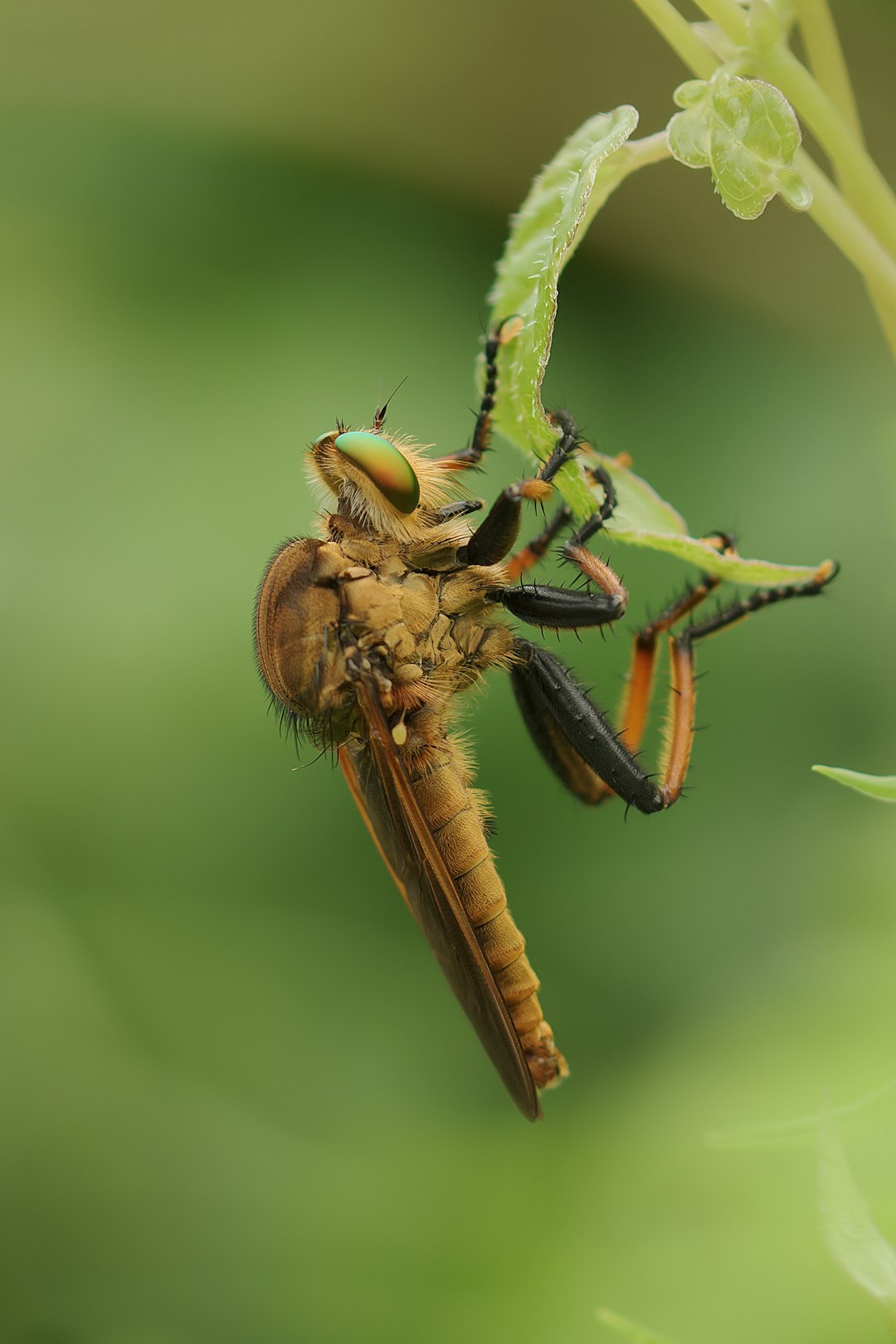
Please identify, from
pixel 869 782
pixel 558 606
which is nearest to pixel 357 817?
pixel 558 606

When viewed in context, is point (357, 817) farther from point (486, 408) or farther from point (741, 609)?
point (486, 408)

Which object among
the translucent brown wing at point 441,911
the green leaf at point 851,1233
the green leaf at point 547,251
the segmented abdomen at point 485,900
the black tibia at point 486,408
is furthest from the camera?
the segmented abdomen at point 485,900

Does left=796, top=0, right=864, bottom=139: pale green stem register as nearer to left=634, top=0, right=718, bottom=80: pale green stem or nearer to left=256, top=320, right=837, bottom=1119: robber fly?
left=634, top=0, right=718, bottom=80: pale green stem

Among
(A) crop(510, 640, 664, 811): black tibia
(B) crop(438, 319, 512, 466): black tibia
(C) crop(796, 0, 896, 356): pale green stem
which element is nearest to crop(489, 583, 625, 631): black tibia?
(A) crop(510, 640, 664, 811): black tibia

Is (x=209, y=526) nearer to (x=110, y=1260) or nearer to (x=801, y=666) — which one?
(x=801, y=666)

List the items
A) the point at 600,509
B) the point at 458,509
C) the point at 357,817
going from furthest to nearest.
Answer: the point at 357,817 < the point at 458,509 < the point at 600,509

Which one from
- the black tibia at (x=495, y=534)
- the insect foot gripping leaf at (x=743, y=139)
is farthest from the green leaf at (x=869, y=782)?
the black tibia at (x=495, y=534)

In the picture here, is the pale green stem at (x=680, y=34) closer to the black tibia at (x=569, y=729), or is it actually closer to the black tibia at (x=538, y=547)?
the black tibia at (x=538, y=547)
